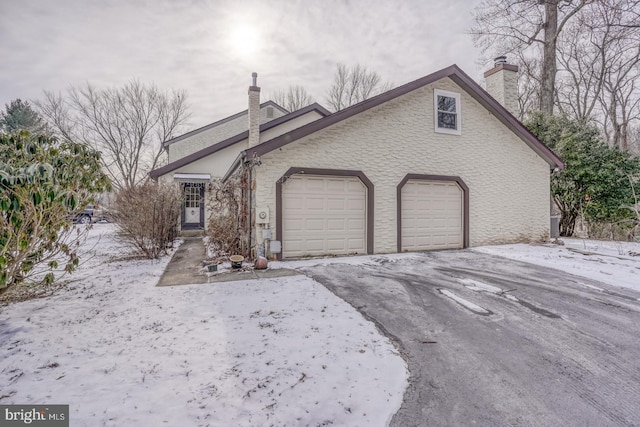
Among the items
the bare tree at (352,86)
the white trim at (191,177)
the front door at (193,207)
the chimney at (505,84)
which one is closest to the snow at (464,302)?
the chimney at (505,84)

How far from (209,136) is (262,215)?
1232 centimetres

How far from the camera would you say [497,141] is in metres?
10.3

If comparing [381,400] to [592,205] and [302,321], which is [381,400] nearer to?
[302,321]

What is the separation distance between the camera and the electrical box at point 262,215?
300 inches

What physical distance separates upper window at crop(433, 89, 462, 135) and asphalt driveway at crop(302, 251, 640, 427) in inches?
198

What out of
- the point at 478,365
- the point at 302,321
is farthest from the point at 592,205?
the point at 302,321

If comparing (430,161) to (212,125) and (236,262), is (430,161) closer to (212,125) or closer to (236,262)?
(236,262)

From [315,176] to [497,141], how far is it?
6471mm

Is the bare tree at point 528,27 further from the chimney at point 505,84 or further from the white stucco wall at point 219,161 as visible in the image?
the white stucco wall at point 219,161

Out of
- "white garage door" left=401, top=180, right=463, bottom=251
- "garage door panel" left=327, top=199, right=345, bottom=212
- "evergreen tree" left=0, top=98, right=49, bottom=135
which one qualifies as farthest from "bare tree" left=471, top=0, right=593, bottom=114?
"evergreen tree" left=0, top=98, right=49, bottom=135

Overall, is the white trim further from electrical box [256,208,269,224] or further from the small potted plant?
the small potted plant

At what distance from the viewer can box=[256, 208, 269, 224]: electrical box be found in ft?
25.0

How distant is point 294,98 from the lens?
30844mm

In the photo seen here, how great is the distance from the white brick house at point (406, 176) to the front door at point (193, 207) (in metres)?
3.98
